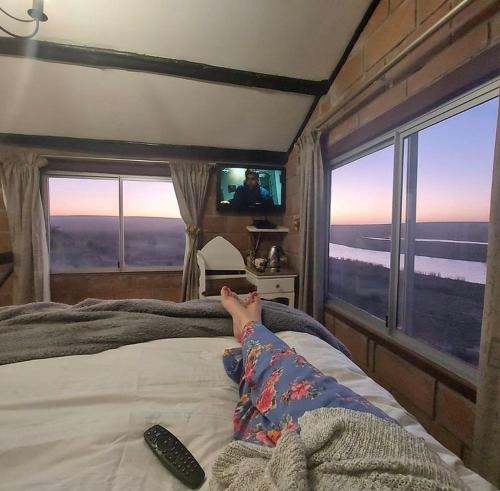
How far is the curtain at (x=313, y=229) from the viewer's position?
6.80 feet

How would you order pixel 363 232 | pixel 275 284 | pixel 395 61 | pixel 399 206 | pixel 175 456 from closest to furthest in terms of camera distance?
pixel 175 456, pixel 395 61, pixel 399 206, pixel 363 232, pixel 275 284

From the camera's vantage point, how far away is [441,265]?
4.39 feet

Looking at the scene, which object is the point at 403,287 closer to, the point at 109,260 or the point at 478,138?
the point at 478,138

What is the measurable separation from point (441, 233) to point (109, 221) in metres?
2.71

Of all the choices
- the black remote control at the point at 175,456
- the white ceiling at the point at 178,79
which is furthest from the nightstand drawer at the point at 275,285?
the black remote control at the point at 175,456

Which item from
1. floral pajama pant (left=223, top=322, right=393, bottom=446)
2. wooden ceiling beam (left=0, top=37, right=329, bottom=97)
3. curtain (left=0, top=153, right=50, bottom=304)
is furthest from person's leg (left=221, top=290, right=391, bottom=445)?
curtain (left=0, top=153, right=50, bottom=304)

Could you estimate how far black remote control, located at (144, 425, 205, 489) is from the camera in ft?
1.67

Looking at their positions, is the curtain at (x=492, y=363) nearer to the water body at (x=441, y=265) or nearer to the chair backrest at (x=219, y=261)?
the water body at (x=441, y=265)

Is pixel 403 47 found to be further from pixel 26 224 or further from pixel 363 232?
pixel 26 224

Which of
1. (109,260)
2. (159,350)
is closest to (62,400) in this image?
(159,350)

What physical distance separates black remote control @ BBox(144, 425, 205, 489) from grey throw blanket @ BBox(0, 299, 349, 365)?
474 millimetres

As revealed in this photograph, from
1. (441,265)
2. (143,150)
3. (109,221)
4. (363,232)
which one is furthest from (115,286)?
(441,265)

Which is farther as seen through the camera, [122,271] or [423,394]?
[122,271]

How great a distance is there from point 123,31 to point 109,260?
191 centimetres
